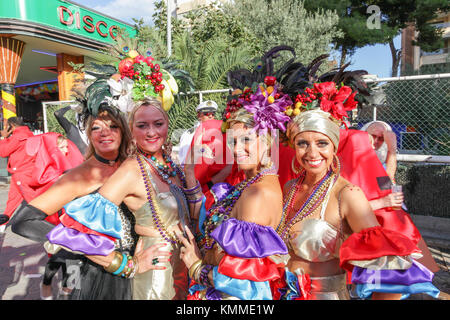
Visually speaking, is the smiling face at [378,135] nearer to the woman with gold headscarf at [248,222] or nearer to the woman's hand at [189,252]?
the woman with gold headscarf at [248,222]

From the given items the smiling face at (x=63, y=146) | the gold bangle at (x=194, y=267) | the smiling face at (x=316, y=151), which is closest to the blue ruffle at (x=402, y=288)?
the smiling face at (x=316, y=151)

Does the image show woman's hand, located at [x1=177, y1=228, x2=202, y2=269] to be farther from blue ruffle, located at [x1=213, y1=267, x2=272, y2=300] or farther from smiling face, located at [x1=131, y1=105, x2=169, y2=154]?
smiling face, located at [x1=131, y1=105, x2=169, y2=154]

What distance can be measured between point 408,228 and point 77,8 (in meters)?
13.6

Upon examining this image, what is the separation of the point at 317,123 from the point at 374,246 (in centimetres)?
73

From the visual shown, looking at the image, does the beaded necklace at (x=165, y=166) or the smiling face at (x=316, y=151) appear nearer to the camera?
the smiling face at (x=316, y=151)

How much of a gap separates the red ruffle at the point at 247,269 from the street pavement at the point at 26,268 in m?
2.73

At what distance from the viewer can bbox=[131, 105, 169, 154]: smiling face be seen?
2.11 m

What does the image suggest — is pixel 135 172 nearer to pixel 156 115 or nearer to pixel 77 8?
pixel 156 115

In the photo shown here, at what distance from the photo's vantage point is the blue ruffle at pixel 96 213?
1723 millimetres

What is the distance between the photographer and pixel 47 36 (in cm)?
1099

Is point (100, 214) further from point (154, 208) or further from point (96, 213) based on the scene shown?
point (154, 208)

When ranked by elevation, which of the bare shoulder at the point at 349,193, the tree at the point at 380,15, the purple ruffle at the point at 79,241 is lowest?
the purple ruffle at the point at 79,241

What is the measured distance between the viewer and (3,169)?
12.4m

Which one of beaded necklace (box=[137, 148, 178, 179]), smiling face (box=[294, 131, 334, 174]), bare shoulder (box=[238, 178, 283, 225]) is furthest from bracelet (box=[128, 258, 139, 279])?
smiling face (box=[294, 131, 334, 174])
